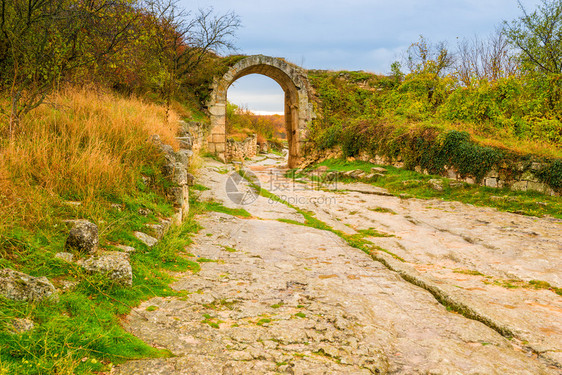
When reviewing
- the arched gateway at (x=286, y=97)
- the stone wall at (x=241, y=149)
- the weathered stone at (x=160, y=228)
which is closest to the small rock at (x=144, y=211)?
the weathered stone at (x=160, y=228)

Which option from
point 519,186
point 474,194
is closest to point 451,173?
point 474,194

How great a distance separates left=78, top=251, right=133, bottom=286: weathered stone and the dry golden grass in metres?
0.74

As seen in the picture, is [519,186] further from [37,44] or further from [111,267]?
[37,44]

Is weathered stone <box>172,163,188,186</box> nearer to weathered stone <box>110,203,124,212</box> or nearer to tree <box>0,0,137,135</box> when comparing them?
weathered stone <box>110,203,124,212</box>

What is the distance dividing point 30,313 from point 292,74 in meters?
17.3

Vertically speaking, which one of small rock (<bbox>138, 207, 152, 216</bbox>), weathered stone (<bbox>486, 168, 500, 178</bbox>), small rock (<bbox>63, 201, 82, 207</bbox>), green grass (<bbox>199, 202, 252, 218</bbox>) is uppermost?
weathered stone (<bbox>486, 168, 500, 178</bbox>)

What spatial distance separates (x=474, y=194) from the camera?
824 cm

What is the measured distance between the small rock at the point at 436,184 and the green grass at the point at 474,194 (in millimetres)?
103

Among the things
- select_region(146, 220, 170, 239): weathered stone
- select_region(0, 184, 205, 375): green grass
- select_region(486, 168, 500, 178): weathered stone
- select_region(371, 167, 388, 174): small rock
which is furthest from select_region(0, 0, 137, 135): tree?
select_region(486, 168, 500, 178): weathered stone

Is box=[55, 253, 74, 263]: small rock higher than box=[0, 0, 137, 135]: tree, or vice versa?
box=[0, 0, 137, 135]: tree

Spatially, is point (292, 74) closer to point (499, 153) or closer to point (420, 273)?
point (499, 153)

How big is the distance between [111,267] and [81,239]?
0.36 meters

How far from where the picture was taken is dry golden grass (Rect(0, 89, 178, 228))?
2916 millimetres

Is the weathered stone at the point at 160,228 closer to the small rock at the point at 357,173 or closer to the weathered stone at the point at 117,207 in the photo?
the weathered stone at the point at 117,207
